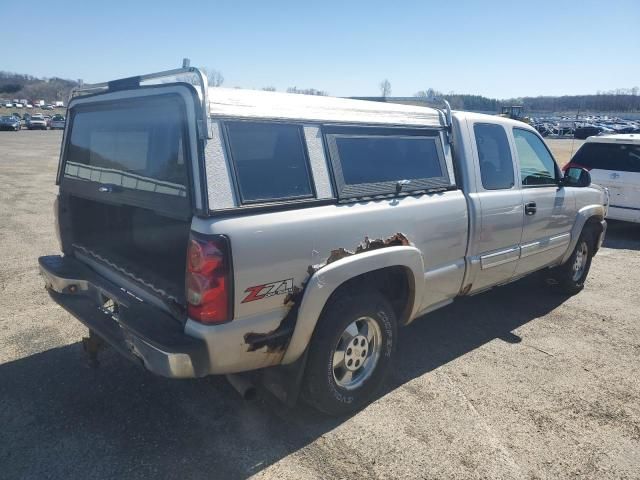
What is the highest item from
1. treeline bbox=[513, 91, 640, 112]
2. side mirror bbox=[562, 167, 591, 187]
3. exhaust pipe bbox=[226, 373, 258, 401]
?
treeline bbox=[513, 91, 640, 112]

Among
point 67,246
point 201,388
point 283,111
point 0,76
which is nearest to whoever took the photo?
point 283,111

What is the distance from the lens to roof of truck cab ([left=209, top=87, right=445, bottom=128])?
8.36 ft

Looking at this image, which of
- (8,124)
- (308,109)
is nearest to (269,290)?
(308,109)

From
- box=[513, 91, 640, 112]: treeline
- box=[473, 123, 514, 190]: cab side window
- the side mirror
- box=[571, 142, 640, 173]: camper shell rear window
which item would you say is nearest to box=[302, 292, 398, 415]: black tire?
box=[473, 123, 514, 190]: cab side window

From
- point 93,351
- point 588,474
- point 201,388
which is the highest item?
point 93,351

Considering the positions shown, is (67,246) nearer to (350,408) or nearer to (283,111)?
(283,111)

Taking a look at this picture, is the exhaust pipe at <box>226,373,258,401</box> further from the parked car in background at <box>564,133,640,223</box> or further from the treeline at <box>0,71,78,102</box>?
the treeline at <box>0,71,78,102</box>

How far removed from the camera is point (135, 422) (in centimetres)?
303

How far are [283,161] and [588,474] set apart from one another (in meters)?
2.53

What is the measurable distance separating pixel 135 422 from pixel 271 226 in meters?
1.59

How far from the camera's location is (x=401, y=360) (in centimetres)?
402

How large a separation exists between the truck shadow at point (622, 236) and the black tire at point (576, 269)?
9.76 ft

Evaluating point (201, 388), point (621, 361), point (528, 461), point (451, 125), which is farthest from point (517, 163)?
point (201, 388)

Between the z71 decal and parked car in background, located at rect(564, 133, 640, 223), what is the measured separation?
7.94 m
